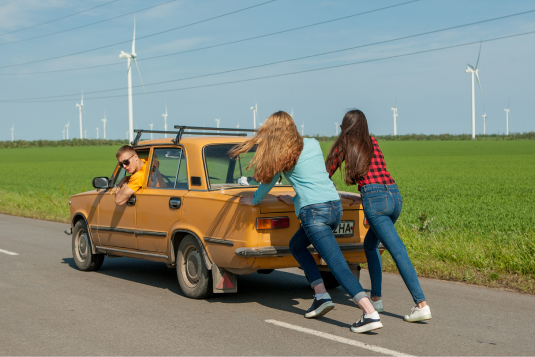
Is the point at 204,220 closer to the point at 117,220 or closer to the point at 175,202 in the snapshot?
the point at 175,202

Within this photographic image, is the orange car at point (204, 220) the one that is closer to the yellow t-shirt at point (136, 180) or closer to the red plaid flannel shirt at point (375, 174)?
the yellow t-shirt at point (136, 180)

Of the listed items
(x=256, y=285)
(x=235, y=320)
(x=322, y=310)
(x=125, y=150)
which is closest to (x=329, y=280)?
(x=256, y=285)

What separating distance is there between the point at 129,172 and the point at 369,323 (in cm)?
353

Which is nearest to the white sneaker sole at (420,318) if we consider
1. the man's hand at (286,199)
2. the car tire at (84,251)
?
the man's hand at (286,199)

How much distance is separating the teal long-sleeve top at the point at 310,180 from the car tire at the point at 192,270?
137cm

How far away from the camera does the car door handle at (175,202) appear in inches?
257

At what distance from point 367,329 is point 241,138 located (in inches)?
109

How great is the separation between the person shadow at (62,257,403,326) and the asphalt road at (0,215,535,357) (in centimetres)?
1

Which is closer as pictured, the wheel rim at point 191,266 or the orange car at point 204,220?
the orange car at point 204,220

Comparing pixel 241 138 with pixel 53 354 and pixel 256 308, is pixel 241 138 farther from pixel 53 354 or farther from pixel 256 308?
pixel 53 354

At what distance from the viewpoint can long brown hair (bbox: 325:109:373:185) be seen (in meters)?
5.43

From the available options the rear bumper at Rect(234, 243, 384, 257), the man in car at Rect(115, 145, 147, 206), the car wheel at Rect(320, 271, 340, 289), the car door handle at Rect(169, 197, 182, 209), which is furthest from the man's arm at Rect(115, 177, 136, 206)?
the car wheel at Rect(320, 271, 340, 289)

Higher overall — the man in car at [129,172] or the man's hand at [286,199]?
the man in car at [129,172]

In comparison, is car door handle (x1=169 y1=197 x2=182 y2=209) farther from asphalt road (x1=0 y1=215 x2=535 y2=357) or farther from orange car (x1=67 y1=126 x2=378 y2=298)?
asphalt road (x1=0 y1=215 x2=535 y2=357)
